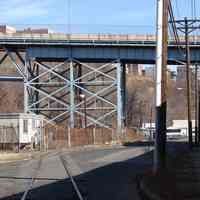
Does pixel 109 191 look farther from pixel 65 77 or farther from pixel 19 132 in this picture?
pixel 65 77

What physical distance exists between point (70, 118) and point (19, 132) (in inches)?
1005

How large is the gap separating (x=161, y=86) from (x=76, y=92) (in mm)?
66142

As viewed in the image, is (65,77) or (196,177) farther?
(65,77)

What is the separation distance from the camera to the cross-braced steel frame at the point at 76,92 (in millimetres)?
83250

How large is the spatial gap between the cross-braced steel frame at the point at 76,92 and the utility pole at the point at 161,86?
57993 millimetres

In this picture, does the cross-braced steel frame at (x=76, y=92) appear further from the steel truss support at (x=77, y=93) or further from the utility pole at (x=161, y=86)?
the utility pole at (x=161, y=86)

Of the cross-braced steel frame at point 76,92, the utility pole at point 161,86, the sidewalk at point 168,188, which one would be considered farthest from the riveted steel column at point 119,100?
the utility pole at point 161,86

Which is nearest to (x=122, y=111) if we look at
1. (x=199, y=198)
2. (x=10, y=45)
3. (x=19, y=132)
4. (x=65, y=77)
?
(x=65, y=77)

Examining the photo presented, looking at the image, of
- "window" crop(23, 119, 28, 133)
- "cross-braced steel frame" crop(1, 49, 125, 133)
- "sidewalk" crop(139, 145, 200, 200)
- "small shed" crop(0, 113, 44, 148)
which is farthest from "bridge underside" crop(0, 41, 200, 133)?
"sidewalk" crop(139, 145, 200, 200)

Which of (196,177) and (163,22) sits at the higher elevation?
(163,22)

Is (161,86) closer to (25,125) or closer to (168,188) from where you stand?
(168,188)

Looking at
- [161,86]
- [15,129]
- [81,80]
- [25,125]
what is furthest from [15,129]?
[161,86]

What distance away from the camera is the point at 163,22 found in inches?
907

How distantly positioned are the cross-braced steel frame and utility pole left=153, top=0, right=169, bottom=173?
5799 centimetres
